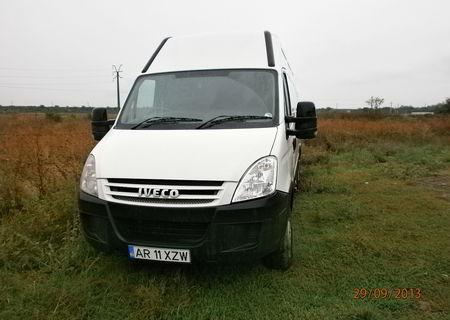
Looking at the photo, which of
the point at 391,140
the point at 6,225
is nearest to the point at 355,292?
the point at 6,225

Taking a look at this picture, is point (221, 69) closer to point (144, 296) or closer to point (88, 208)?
point (88, 208)

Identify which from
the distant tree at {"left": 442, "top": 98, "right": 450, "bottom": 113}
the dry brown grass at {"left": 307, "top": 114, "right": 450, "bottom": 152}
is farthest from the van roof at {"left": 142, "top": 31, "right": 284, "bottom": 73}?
the distant tree at {"left": 442, "top": 98, "right": 450, "bottom": 113}

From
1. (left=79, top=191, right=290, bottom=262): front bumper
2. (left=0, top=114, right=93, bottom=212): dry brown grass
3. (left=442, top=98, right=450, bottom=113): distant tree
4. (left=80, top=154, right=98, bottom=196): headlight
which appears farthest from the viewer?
(left=442, top=98, right=450, bottom=113): distant tree

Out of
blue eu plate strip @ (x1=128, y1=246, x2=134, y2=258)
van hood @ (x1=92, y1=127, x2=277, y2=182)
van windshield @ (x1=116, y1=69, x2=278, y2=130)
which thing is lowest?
blue eu plate strip @ (x1=128, y1=246, x2=134, y2=258)

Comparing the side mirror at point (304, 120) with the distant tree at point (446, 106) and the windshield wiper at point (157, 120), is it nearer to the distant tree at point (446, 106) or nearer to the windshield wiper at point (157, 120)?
the windshield wiper at point (157, 120)

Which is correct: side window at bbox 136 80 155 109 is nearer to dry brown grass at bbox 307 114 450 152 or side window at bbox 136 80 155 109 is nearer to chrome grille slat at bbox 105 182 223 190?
chrome grille slat at bbox 105 182 223 190

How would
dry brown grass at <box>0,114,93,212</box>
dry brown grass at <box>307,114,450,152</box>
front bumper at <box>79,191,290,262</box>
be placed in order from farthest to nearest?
dry brown grass at <box>307,114,450,152</box> < dry brown grass at <box>0,114,93,212</box> < front bumper at <box>79,191,290,262</box>

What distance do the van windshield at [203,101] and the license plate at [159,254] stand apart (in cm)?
116

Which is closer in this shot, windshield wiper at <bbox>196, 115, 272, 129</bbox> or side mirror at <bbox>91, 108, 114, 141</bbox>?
windshield wiper at <bbox>196, 115, 272, 129</bbox>

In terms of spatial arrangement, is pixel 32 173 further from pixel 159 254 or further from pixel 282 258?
pixel 282 258

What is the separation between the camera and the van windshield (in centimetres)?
304

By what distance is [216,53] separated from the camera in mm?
3703

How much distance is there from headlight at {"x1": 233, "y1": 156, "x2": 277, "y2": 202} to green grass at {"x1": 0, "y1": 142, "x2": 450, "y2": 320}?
85 centimetres
